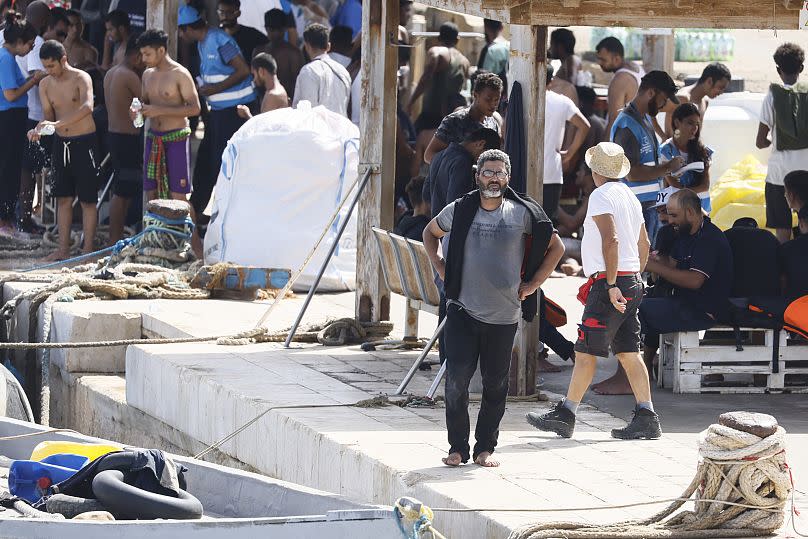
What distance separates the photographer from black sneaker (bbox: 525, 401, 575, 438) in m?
7.69

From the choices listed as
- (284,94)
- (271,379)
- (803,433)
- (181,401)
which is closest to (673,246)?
(803,433)

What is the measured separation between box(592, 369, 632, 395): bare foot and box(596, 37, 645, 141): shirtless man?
4414 mm

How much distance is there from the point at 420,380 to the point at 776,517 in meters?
3.45

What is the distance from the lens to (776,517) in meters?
6.15

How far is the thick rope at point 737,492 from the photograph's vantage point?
242 inches

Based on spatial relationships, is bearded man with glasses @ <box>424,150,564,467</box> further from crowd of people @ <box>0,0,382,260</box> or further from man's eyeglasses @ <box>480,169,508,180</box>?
crowd of people @ <box>0,0,382,260</box>

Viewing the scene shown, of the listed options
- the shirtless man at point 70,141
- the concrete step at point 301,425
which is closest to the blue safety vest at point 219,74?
the shirtless man at point 70,141

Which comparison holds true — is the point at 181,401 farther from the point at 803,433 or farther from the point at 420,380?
the point at 803,433

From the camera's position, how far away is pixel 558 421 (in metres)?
7.69

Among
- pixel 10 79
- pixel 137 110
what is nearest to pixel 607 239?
pixel 137 110

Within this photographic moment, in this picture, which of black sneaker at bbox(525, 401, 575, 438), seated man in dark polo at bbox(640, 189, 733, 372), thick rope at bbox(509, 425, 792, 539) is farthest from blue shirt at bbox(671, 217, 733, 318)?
thick rope at bbox(509, 425, 792, 539)

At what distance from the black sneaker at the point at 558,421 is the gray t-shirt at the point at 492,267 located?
80 centimetres

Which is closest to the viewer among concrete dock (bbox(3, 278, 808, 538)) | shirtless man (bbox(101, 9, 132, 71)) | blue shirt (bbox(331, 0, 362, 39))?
concrete dock (bbox(3, 278, 808, 538))

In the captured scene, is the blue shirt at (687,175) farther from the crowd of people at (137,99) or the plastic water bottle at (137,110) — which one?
the plastic water bottle at (137,110)
